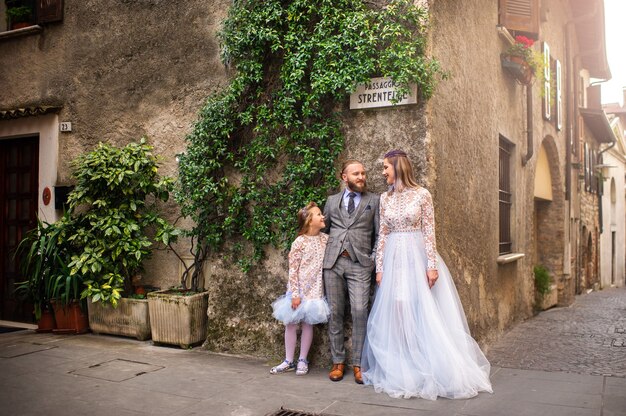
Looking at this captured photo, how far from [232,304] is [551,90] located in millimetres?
8048

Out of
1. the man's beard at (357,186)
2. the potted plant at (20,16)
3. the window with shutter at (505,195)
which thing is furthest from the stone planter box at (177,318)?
the potted plant at (20,16)

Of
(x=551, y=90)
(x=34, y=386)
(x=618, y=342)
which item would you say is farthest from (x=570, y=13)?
(x=34, y=386)

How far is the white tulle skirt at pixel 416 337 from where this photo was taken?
A: 14.6 ft

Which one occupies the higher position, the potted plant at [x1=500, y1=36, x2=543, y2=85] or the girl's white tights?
the potted plant at [x1=500, y1=36, x2=543, y2=85]

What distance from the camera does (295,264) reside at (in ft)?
16.9

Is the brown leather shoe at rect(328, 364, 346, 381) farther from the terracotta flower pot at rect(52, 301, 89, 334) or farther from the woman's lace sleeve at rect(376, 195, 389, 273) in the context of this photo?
the terracotta flower pot at rect(52, 301, 89, 334)

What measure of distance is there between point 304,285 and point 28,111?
186 inches

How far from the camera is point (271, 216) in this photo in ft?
19.0

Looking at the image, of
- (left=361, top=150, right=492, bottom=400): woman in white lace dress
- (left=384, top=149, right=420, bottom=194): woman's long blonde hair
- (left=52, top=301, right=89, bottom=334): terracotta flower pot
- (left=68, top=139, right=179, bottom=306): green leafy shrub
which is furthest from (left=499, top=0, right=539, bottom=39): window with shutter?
(left=52, top=301, right=89, bottom=334): terracotta flower pot

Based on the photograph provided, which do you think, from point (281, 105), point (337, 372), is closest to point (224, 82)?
point (281, 105)

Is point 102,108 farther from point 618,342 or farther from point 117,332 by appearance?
point 618,342

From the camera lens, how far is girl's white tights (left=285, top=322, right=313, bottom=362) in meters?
5.16

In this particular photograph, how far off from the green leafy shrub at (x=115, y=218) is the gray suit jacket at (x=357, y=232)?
2.10m

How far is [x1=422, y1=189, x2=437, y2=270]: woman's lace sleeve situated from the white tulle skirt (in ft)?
0.19
